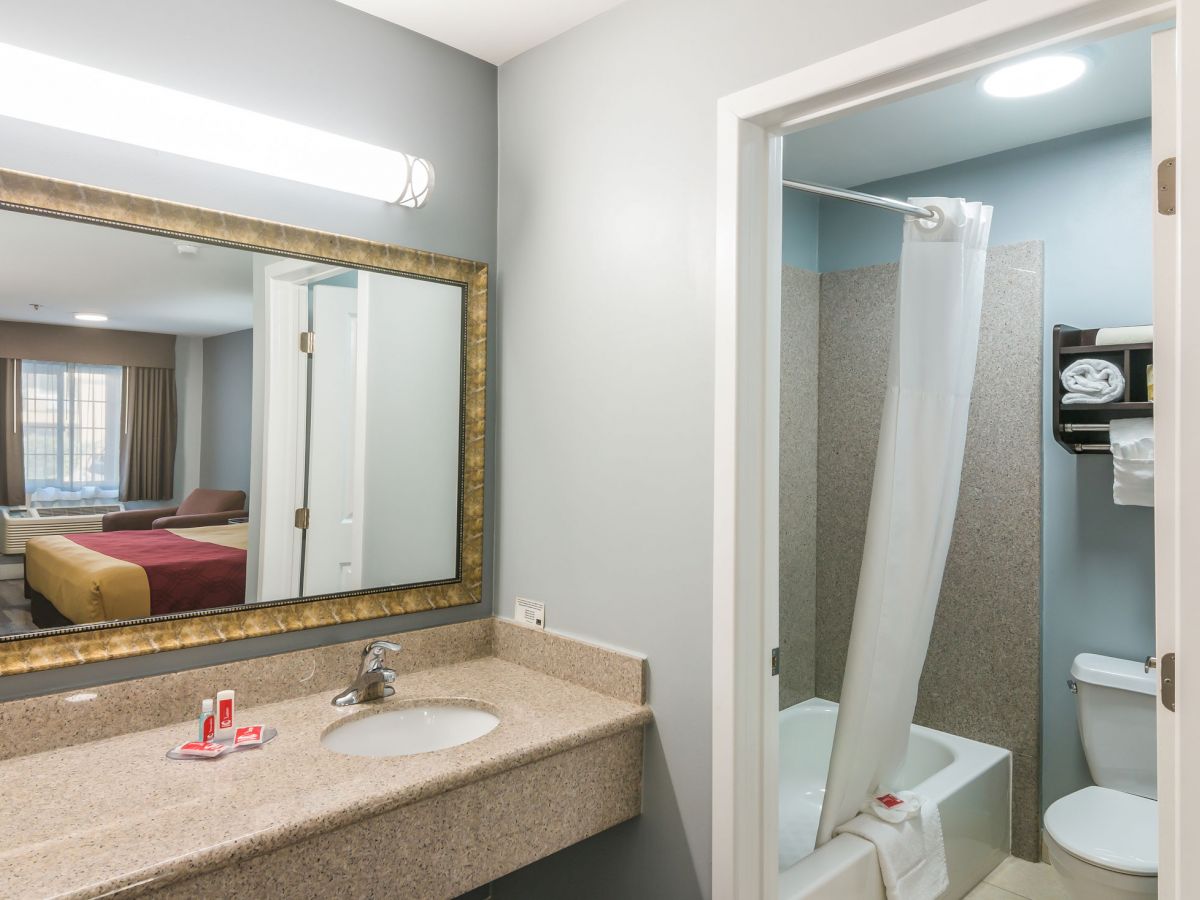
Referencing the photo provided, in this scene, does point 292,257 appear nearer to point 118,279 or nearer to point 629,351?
point 118,279

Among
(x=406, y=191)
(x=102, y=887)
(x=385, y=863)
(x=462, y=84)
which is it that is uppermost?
(x=462, y=84)

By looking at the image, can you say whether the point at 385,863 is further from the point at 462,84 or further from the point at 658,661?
the point at 462,84

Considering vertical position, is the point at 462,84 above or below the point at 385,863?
above

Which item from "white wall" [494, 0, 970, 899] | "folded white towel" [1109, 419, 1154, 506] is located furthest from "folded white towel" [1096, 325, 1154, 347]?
"white wall" [494, 0, 970, 899]

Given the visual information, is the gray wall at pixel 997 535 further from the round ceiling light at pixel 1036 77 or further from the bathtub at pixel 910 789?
the round ceiling light at pixel 1036 77

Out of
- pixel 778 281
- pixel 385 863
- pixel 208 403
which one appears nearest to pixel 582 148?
pixel 778 281

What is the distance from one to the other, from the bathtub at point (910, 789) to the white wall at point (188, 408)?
1.57m

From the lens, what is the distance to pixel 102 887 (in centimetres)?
101

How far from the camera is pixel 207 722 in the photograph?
4.80ft

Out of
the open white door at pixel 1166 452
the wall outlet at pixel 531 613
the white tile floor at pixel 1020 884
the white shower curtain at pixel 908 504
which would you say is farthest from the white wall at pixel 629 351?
the white tile floor at pixel 1020 884

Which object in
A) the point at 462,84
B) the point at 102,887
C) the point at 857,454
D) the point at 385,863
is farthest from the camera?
the point at 857,454

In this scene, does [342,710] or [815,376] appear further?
[815,376]

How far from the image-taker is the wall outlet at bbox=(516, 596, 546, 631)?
2002mm

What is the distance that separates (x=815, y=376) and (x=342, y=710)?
213cm
